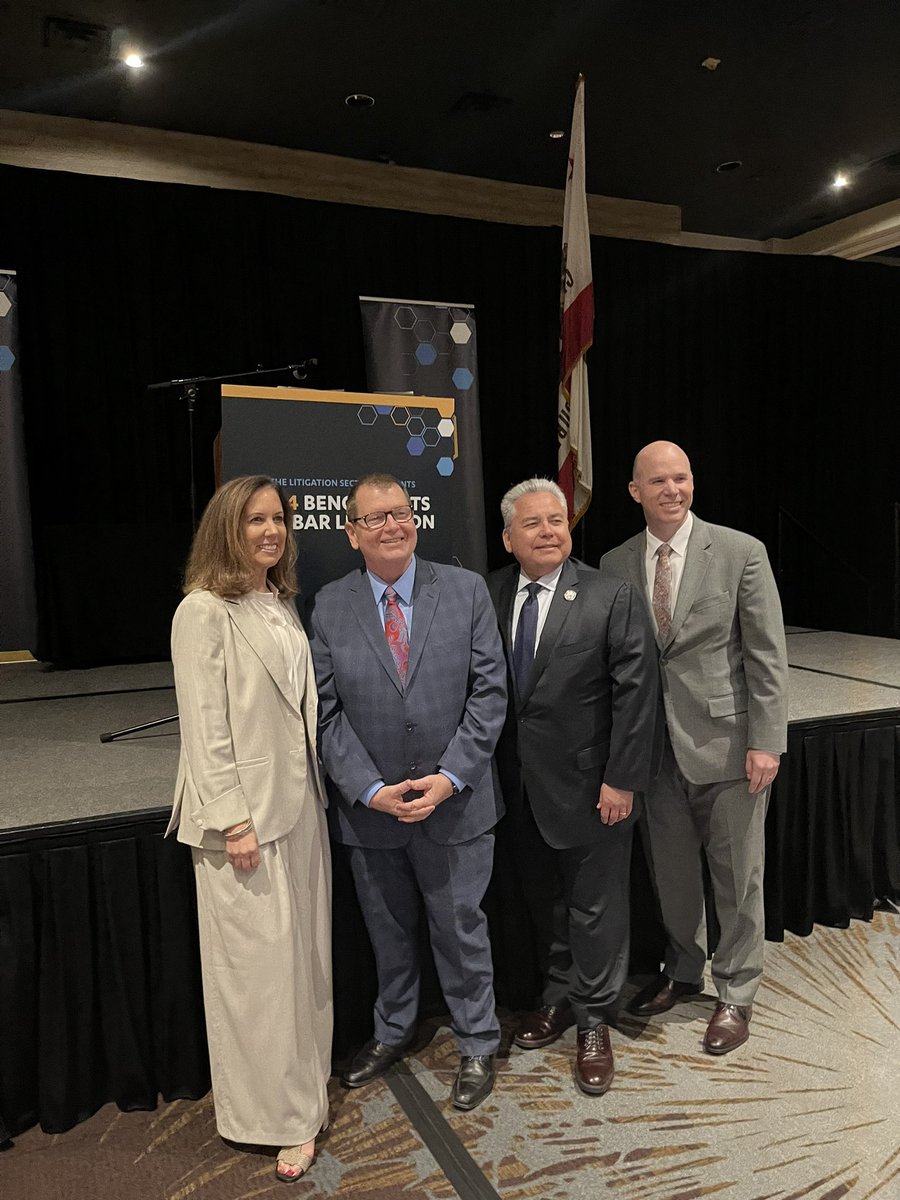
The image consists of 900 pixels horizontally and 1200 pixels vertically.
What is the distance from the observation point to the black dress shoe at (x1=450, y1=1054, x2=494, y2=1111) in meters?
2.11

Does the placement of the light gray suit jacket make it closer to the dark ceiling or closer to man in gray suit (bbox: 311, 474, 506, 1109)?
man in gray suit (bbox: 311, 474, 506, 1109)

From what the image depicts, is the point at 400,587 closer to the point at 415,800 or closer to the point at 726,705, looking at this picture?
the point at 415,800

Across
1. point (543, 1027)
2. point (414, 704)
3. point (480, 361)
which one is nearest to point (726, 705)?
point (414, 704)

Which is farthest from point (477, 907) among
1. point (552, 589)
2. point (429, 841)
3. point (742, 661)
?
point (742, 661)

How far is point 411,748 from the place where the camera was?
2055mm

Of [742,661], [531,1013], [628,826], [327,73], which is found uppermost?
[327,73]

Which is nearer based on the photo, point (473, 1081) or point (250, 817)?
point (250, 817)

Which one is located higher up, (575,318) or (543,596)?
(575,318)

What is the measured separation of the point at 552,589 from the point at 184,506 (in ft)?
14.7

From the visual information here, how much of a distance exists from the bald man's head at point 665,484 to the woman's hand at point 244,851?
127 cm

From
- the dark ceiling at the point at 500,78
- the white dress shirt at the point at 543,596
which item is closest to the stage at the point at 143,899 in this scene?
the white dress shirt at the point at 543,596

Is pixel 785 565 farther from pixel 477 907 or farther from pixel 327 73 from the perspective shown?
pixel 477 907

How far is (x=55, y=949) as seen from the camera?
215cm

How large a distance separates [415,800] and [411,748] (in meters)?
0.12
